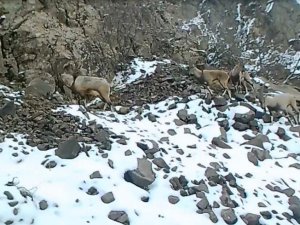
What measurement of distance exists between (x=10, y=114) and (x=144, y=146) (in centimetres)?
199

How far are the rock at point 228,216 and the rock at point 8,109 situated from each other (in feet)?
10.9

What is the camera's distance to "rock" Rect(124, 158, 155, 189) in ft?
21.6

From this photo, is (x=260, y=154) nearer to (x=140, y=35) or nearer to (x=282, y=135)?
(x=282, y=135)

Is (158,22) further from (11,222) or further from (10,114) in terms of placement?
(11,222)

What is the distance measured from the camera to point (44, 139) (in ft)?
22.9

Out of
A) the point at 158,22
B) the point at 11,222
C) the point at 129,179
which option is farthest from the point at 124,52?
the point at 11,222

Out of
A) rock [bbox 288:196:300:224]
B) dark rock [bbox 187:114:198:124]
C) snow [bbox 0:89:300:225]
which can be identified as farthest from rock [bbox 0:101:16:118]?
rock [bbox 288:196:300:224]

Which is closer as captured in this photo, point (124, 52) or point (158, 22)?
point (124, 52)

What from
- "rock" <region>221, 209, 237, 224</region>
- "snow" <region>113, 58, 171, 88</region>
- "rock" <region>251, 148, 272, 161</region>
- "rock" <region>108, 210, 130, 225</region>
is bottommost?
"snow" <region>113, 58, 171, 88</region>

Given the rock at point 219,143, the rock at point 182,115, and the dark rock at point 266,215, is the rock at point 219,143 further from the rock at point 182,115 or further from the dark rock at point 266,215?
the dark rock at point 266,215

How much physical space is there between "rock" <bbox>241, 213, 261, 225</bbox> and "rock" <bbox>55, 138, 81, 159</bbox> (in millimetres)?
2235

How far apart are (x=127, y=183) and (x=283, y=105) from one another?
4.16m

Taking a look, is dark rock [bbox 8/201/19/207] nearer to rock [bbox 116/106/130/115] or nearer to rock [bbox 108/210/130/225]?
rock [bbox 108/210/130/225]

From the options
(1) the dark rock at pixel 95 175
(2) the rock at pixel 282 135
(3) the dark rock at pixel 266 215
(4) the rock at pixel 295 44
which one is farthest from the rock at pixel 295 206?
(4) the rock at pixel 295 44
